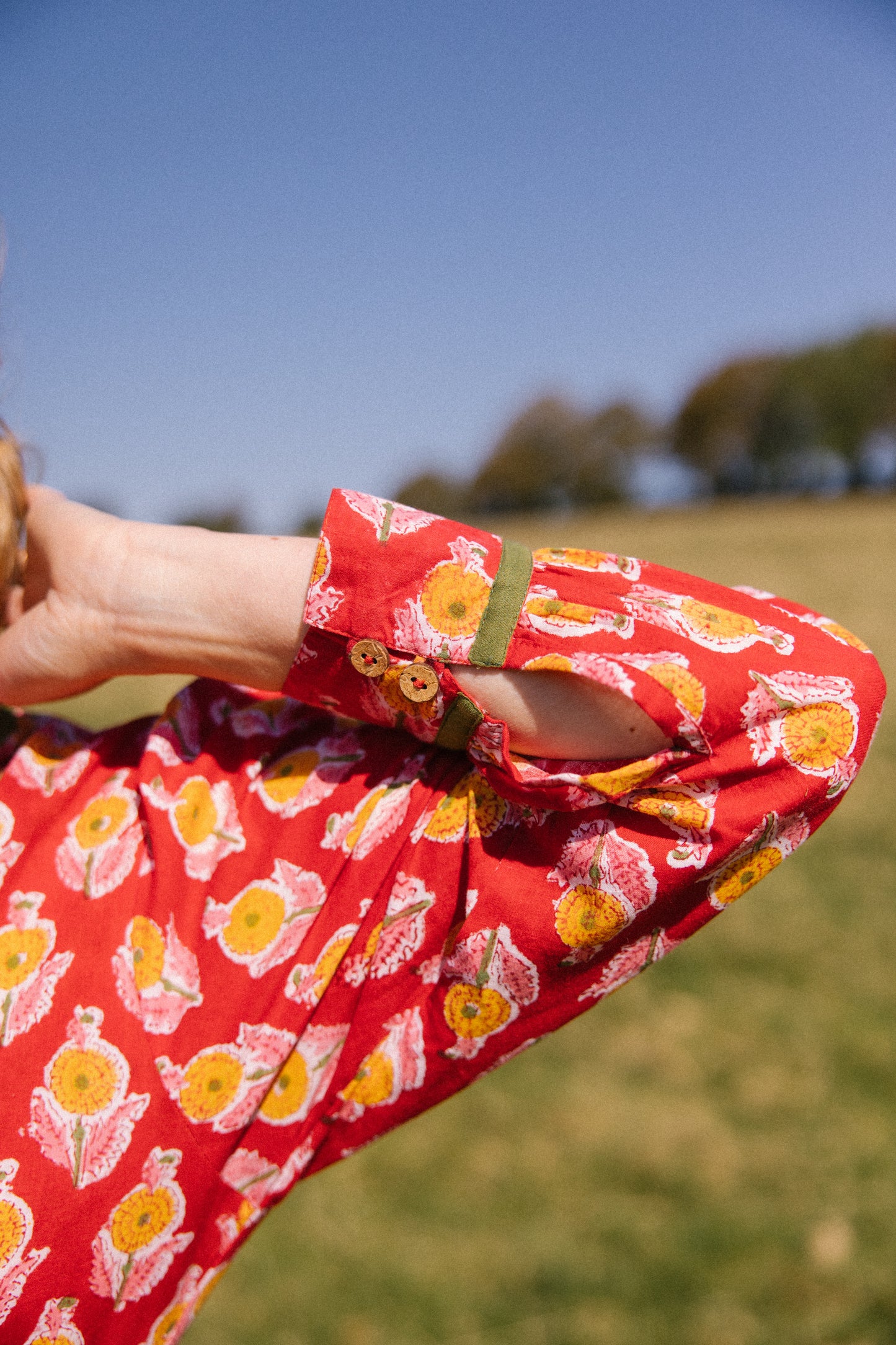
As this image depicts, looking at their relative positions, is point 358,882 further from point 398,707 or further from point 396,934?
point 398,707

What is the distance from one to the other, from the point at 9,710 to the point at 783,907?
3385mm

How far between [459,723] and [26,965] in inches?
19.6

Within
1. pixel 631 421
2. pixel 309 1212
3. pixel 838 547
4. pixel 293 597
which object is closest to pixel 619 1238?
pixel 309 1212

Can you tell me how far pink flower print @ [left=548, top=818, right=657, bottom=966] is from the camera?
86 centimetres

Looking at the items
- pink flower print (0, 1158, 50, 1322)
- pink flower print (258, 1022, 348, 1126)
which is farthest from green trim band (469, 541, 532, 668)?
pink flower print (0, 1158, 50, 1322)

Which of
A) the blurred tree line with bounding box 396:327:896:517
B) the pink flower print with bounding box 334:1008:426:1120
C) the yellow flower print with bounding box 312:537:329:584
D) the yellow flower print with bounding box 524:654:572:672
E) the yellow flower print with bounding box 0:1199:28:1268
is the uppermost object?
the yellow flower print with bounding box 312:537:329:584

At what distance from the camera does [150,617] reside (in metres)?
0.96

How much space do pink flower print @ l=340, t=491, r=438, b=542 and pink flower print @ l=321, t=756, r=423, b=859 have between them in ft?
0.81

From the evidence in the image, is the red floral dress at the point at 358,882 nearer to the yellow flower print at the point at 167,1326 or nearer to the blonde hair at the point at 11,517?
the yellow flower print at the point at 167,1326

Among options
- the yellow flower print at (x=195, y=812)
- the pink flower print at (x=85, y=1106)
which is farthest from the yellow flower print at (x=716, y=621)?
the pink flower print at (x=85, y=1106)

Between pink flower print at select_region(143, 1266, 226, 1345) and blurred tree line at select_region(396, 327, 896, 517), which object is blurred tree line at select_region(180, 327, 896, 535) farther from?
pink flower print at select_region(143, 1266, 226, 1345)

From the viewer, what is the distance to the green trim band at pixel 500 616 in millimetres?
870

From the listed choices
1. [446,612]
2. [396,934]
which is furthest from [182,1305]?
[446,612]

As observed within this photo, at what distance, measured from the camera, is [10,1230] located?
859mm
